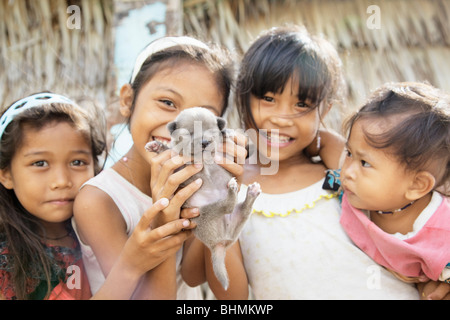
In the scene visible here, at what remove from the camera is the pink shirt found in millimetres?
1637

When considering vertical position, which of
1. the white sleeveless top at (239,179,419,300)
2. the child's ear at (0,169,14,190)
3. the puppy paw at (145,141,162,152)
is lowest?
the white sleeveless top at (239,179,419,300)

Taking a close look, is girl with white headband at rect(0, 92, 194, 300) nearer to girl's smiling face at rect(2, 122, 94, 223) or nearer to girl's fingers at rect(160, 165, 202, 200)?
Answer: girl's smiling face at rect(2, 122, 94, 223)

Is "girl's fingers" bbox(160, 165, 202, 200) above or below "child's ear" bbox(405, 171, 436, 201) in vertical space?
above

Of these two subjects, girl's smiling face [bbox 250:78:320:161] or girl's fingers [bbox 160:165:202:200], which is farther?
girl's smiling face [bbox 250:78:320:161]

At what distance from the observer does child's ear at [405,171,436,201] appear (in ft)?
5.55

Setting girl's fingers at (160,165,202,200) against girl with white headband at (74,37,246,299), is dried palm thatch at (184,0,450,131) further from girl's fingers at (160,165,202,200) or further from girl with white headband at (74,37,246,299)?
girl's fingers at (160,165,202,200)

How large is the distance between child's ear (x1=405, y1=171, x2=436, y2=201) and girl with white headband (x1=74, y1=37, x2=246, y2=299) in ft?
2.48

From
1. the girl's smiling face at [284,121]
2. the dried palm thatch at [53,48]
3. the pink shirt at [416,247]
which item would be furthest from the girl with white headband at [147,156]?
the dried palm thatch at [53,48]

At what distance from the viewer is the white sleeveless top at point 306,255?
186 centimetres

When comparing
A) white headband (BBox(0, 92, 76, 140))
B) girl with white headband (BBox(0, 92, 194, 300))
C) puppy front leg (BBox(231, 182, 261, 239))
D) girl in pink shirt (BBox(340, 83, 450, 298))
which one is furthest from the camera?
white headband (BBox(0, 92, 76, 140))

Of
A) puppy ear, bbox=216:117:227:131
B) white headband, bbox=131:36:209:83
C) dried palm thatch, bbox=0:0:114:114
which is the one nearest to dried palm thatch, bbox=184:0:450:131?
dried palm thatch, bbox=0:0:114:114

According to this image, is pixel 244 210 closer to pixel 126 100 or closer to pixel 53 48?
pixel 126 100

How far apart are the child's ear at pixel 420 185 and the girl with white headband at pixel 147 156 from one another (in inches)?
29.7

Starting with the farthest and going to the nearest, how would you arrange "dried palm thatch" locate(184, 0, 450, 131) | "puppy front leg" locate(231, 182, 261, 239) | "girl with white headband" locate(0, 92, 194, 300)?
"dried palm thatch" locate(184, 0, 450, 131)
"girl with white headband" locate(0, 92, 194, 300)
"puppy front leg" locate(231, 182, 261, 239)
